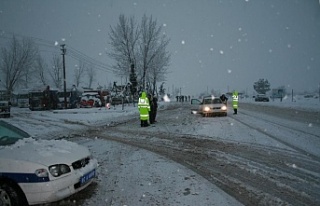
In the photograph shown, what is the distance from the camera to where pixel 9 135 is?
5.42 metres

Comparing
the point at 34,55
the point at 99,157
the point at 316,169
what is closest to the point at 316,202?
the point at 316,169

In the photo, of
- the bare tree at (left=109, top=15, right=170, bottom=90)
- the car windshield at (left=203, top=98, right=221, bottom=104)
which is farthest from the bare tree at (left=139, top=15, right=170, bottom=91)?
the car windshield at (left=203, top=98, right=221, bottom=104)

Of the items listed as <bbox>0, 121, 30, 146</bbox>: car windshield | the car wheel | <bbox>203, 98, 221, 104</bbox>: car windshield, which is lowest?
the car wheel

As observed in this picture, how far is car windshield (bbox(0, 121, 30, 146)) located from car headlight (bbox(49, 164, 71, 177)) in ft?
4.19

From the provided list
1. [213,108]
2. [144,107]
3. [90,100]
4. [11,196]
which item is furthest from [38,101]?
[11,196]

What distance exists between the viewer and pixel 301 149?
820 cm

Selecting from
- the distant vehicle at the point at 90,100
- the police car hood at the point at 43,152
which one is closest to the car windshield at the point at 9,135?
the police car hood at the point at 43,152

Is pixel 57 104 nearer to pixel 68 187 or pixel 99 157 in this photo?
pixel 99 157

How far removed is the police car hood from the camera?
432 centimetres

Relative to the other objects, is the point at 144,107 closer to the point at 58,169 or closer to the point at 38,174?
the point at 58,169

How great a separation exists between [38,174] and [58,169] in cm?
30

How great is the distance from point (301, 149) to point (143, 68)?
116 feet

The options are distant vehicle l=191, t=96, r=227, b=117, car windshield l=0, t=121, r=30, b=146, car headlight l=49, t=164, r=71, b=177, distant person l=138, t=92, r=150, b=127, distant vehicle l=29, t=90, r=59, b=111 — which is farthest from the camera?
distant vehicle l=29, t=90, r=59, b=111

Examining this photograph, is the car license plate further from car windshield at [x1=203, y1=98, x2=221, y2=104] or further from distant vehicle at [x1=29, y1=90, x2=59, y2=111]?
distant vehicle at [x1=29, y1=90, x2=59, y2=111]
